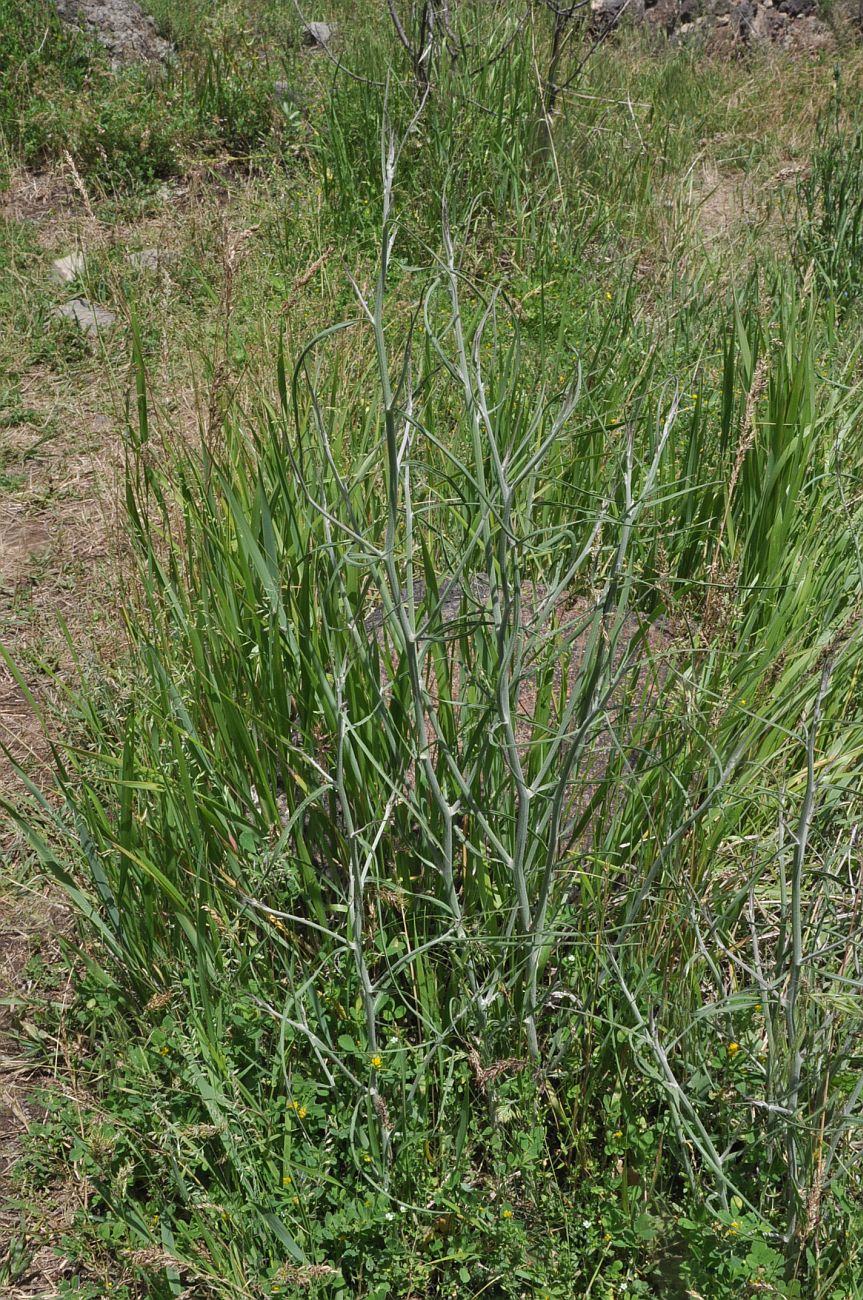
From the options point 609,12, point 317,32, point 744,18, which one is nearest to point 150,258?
point 317,32

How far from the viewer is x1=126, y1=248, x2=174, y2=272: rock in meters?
4.50

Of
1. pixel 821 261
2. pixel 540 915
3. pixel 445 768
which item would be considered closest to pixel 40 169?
pixel 821 261

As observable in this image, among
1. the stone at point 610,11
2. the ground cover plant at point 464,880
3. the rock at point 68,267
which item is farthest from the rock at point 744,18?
the ground cover plant at point 464,880

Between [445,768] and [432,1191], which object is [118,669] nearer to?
[445,768]

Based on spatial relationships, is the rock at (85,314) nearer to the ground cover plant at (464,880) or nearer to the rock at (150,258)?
the rock at (150,258)

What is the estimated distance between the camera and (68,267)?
4.70 m

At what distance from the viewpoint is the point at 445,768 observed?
1.72 meters

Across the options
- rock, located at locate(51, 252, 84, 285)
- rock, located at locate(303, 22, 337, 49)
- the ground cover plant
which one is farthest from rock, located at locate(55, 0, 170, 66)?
the ground cover plant

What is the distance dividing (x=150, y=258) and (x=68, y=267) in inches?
14.3

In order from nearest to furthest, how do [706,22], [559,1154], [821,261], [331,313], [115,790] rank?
[559,1154] < [115,790] < [331,313] < [821,261] < [706,22]

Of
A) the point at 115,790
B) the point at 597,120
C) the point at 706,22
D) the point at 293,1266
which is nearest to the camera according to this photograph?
the point at 293,1266

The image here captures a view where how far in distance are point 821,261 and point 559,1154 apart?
339 cm

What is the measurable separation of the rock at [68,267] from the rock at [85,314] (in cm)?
15

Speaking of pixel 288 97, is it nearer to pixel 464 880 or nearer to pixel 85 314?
pixel 85 314
